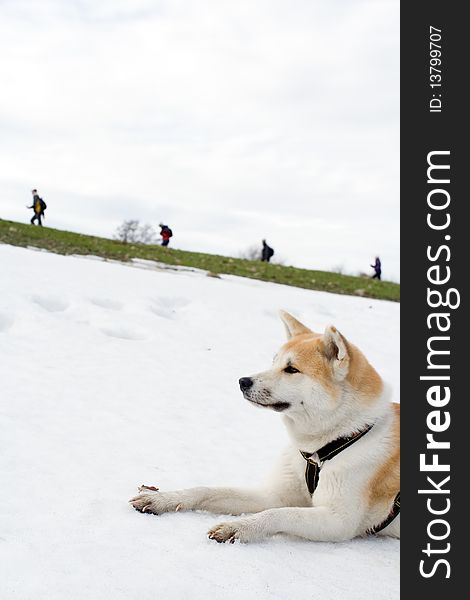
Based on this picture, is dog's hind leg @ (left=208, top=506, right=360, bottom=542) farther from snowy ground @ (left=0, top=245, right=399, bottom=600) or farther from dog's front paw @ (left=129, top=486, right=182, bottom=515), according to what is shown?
dog's front paw @ (left=129, top=486, right=182, bottom=515)

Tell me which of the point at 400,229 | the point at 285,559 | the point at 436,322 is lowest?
the point at 285,559

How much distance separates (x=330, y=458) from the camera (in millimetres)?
3875

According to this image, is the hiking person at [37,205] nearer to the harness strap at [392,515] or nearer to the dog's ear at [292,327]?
the dog's ear at [292,327]

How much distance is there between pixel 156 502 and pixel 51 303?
6.42 meters

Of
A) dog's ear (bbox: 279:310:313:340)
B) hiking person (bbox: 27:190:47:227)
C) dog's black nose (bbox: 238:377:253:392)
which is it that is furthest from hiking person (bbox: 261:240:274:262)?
dog's black nose (bbox: 238:377:253:392)

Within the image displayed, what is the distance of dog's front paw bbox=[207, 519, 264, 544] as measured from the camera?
345cm

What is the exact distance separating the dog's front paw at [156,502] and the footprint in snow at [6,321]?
5.02 m

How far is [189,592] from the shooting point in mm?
2826

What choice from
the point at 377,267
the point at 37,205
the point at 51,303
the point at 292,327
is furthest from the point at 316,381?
the point at 377,267

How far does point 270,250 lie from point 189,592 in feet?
96.8

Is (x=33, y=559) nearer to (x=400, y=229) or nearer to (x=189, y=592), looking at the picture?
(x=189, y=592)

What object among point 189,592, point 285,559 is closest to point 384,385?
point 285,559

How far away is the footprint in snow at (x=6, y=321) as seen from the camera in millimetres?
8211

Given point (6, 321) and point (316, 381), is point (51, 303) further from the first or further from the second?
point (316, 381)
